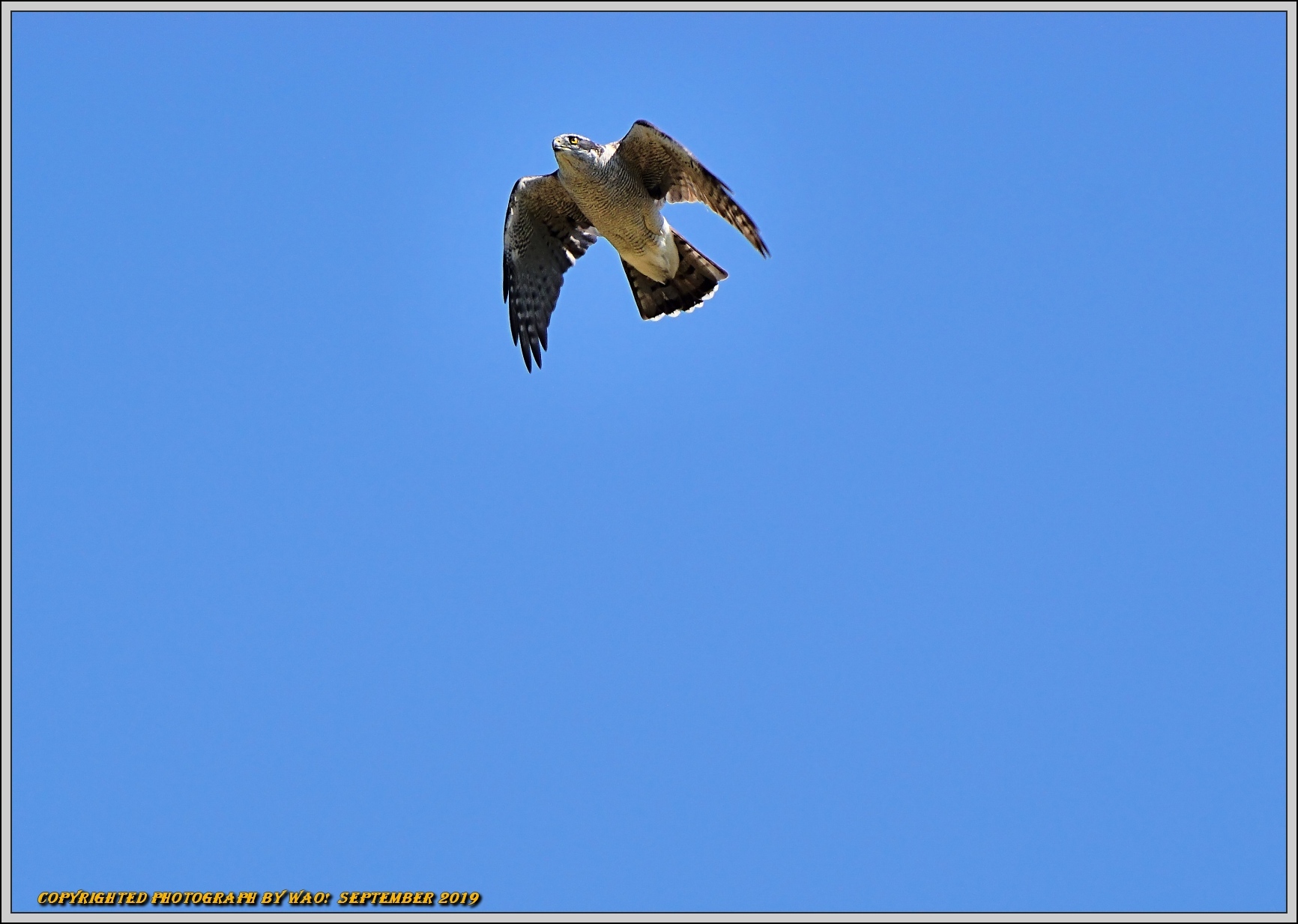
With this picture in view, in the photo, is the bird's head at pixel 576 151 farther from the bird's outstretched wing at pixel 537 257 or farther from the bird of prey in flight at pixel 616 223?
the bird's outstretched wing at pixel 537 257

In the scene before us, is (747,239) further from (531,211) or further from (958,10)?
(958,10)

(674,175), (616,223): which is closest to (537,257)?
(616,223)

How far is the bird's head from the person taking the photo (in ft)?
46.8

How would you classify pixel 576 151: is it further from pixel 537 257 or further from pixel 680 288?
pixel 680 288

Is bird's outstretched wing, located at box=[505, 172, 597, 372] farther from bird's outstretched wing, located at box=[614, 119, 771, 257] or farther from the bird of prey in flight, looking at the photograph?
bird's outstretched wing, located at box=[614, 119, 771, 257]

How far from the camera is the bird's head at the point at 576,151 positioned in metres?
14.3

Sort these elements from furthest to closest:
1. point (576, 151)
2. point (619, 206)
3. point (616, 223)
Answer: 1. point (616, 223)
2. point (619, 206)
3. point (576, 151)

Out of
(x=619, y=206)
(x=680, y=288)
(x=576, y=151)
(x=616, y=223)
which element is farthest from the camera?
(x=680, y=288)

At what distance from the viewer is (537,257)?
16203 millimetres

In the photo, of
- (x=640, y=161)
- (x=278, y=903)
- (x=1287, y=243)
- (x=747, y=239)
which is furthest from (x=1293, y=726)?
(x=278, y=903)

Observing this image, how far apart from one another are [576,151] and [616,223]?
102 cm

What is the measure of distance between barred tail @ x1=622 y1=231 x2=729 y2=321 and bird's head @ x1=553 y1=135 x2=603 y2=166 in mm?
1895

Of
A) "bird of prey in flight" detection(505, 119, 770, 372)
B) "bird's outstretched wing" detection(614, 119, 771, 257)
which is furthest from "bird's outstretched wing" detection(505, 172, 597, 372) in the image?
"bird's outstretched wing" detection(614, 119, 771, 257)

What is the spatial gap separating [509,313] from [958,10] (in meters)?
5.74
